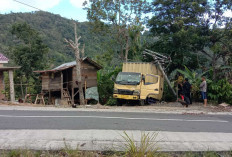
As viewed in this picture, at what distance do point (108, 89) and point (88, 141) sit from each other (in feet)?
49.4

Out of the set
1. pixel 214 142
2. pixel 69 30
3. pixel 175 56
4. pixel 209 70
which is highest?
pixel 69 30

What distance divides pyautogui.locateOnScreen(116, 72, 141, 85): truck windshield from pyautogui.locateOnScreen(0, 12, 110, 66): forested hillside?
80.2ft

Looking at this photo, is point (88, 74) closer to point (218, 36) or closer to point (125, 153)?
point (218, 36)

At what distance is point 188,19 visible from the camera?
16.7 metres

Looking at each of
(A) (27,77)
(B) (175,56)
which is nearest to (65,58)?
(A) (27,77)

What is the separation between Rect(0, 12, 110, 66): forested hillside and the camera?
43828 millimetres

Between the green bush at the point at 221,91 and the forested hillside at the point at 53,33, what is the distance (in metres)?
26.6

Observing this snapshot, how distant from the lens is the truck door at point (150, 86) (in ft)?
48.4

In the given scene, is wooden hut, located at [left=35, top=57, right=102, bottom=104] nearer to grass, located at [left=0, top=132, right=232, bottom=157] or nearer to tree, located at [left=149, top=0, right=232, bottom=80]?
tree, located at [left=149, top=0, right=232, bottom=80]

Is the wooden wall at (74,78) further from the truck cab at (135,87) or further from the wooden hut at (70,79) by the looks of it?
the truck cab at (135,87)

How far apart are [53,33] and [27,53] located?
104ft

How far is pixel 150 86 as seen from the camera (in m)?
15.1

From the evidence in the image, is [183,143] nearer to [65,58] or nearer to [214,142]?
[214,142]

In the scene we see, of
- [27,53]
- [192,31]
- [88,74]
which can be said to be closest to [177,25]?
[192,31]
